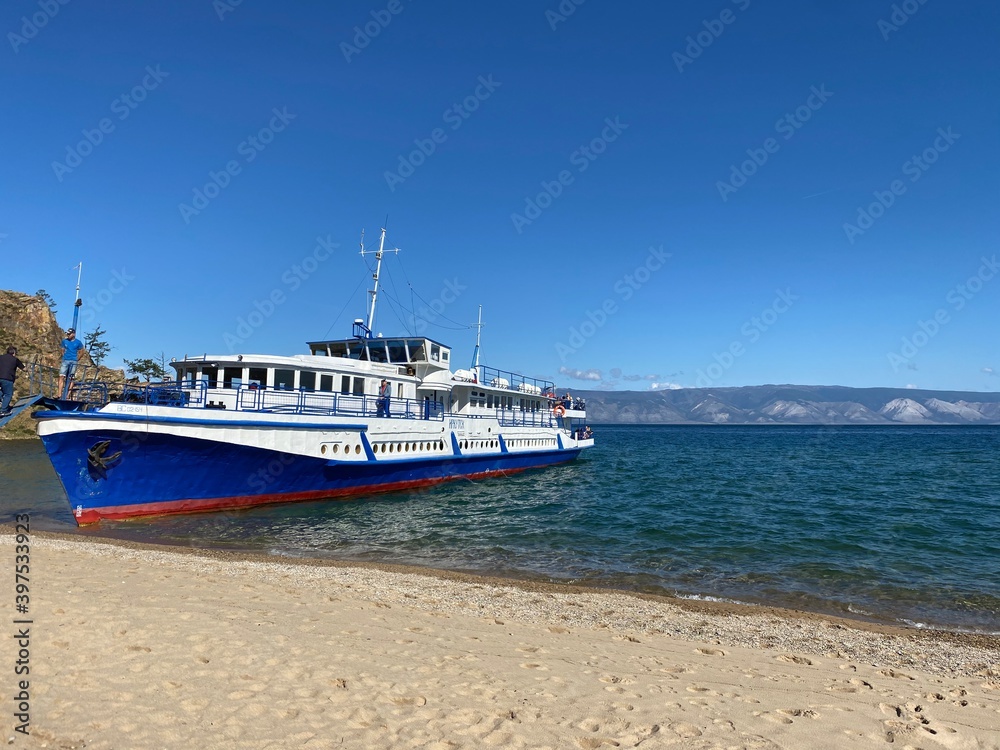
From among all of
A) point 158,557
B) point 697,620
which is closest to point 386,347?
point 158,557

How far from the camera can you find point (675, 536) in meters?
16.9

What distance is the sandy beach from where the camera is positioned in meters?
4.82

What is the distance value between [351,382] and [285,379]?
2651 millimetres

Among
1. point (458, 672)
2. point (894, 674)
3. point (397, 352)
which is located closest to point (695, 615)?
point (894, 674)

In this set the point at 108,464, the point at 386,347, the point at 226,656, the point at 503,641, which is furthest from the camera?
the point at 386,347

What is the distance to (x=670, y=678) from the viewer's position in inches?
254

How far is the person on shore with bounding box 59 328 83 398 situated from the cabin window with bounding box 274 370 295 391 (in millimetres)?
6013

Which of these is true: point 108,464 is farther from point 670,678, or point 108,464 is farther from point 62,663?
point 670,678

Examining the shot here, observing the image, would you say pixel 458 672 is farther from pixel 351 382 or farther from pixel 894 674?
pixel 351 382

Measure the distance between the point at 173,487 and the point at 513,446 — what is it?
58.5 feet

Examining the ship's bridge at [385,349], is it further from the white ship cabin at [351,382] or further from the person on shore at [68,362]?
the person on shore at [68,362]

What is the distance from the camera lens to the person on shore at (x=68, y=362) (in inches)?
589

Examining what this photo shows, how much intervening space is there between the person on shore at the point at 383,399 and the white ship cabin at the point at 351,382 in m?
0.05

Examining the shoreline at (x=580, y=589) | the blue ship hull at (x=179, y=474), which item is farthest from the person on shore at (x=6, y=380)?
the shoreline at (x=580, y=589)
